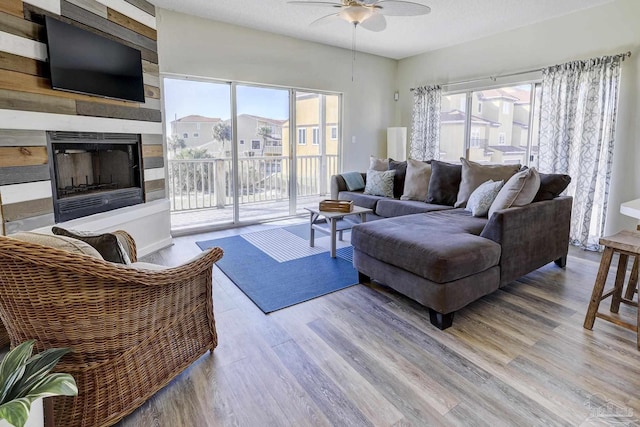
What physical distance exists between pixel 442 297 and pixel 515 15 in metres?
3.66

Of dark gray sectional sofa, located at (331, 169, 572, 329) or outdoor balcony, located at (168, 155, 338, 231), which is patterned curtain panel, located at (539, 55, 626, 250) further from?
outdoor balcony, located at (168, 155, 338, 231)

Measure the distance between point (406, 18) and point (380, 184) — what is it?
196 cm

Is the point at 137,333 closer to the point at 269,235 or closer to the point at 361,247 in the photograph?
Answer: the point at 361,247

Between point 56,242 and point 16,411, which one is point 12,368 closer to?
point 16,411

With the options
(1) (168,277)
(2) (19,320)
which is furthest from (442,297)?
(2) (19,320)

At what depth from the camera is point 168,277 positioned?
152 cm

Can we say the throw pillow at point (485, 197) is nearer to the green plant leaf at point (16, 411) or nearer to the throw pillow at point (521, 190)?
the throw pillow at point (521, 190)

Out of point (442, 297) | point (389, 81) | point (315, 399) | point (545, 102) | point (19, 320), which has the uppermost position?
point (389, 81)

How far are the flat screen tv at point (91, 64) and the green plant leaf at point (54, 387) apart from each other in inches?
96.8

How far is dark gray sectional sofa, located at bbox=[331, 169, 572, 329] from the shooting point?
2.23 m

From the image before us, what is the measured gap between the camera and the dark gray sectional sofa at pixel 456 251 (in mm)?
2229

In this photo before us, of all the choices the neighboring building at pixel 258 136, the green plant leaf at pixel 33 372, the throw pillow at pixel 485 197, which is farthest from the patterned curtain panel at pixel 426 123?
the green plant leaf at pixel 33 372

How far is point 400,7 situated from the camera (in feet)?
10.1

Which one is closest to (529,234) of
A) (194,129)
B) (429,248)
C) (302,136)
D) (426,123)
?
(429,248)
